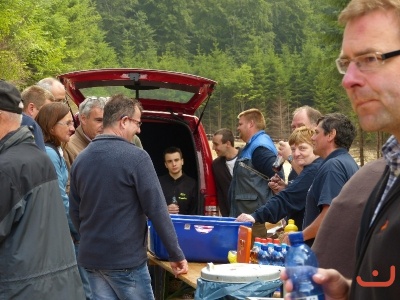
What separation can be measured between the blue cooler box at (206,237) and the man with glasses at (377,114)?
3667mm

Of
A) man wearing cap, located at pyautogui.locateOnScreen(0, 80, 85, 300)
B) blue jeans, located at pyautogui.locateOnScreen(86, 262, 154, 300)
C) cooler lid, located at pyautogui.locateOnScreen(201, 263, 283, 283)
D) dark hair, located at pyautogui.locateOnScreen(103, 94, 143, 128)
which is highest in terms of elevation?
dark hair, located at pyautogui.locateOnScreen(103, 94, 143, 128)

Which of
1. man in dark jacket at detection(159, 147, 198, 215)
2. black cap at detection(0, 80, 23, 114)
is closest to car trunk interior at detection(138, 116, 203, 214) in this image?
man in dark jacket at detection(159, 147, 198, 215)

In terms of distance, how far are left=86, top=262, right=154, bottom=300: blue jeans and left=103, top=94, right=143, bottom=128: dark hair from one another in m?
0.95

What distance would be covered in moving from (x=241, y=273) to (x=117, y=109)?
56.4 inches

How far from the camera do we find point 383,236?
1825mm

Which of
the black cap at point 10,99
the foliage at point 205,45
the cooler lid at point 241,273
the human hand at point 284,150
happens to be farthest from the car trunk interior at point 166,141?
the foliage at point 205,45

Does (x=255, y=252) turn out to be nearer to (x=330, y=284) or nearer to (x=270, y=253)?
(x=270, y=253)

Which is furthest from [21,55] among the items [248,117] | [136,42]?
[136,42]

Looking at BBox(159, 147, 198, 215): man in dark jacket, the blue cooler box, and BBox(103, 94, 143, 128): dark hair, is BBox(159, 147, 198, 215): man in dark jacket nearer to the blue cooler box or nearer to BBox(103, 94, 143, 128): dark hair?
the blue cooler box

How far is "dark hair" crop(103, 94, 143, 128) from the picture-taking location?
5.31 m

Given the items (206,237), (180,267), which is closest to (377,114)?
(180,267)

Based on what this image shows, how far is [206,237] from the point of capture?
5770 millimetres

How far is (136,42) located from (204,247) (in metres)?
98.7

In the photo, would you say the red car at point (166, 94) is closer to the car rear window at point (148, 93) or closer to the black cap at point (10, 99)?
the car rear window at point (148, 93)
